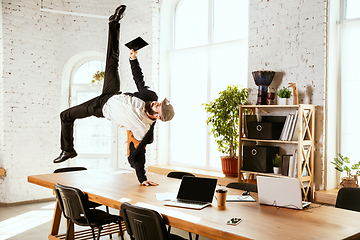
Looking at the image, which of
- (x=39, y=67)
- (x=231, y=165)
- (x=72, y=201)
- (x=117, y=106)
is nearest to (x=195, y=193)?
(x=117, y=106)

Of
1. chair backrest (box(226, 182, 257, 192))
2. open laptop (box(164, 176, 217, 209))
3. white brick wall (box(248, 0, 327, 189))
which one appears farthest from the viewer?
white brick wall (box(248, 0, 327, 189))

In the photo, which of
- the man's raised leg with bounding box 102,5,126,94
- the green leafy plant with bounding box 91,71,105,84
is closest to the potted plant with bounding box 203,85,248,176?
the man's raised leg with bounding box 102,5,126,94

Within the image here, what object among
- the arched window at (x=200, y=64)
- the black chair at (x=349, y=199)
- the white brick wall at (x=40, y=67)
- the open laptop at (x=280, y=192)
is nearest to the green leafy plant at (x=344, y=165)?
the black chair at (x=349, y=199)

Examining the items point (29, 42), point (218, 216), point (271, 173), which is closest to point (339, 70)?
point (271, 173)

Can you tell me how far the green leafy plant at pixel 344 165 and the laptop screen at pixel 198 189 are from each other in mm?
1910

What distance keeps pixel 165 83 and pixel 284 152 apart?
2796mm

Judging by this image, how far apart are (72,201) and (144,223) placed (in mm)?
1170

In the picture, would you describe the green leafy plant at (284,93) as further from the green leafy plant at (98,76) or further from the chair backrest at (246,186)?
the green leafy plant at (98,76)

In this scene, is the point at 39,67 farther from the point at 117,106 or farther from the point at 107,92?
the point at 117,106

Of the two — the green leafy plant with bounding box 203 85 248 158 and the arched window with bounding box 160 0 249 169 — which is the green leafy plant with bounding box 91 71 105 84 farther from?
the green leafy plant with bounding box 203 85 248 158

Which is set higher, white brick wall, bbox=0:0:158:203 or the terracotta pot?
white brick wall, bbox=0:0:158:203

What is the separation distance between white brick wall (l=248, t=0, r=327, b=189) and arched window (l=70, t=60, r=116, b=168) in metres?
3.36

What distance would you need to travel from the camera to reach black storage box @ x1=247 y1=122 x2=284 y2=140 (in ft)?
14.9

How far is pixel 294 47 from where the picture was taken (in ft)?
15.4
